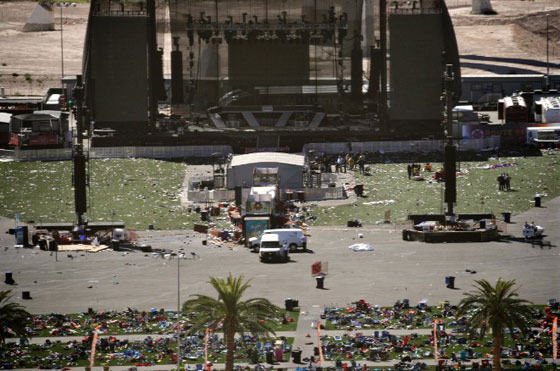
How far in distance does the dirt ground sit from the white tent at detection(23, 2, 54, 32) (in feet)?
4.84

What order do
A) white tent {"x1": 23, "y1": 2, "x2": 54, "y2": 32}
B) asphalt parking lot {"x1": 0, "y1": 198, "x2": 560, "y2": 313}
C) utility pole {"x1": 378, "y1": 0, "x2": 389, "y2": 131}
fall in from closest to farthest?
asphalt parking lot {"x1": 0, "y1": 198, "x2": 560, "y2": 313}
utility pole {"x1": 378, "y1": 0, "x2": 389, "y2": 131}
white tent {"x1": 23, "y1": 2, "x2": 54, "y2": 32}

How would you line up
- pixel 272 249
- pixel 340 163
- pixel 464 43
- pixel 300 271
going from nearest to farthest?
pixel 300 271 < pixel 272 249 < pixel 340 163 < pixel 464 43

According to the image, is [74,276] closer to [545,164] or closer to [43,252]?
[43,252]

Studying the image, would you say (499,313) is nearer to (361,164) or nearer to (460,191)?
(460,191)

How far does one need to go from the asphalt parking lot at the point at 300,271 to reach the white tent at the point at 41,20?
103587 mm

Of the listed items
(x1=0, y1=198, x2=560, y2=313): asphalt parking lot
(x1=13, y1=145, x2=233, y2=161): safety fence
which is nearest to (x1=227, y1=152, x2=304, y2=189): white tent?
(x1=0, y1=198, x2=560, y2=313): asphalt parking lot

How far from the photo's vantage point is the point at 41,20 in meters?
176

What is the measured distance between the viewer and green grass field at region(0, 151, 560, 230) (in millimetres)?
78562

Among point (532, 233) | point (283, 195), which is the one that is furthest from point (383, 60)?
point (532, 233)

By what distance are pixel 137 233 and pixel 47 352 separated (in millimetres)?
22987

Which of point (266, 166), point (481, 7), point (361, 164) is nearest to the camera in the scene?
point (266, 166)

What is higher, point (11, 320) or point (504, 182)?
point (504, 182)

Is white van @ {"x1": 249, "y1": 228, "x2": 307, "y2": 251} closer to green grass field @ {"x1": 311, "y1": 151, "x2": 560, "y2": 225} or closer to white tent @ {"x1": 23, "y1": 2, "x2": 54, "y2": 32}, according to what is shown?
green grass field @ {"x1": 311, "y1": 151, "x2": 560, "y2": 225}

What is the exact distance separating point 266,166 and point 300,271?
20796 mm
